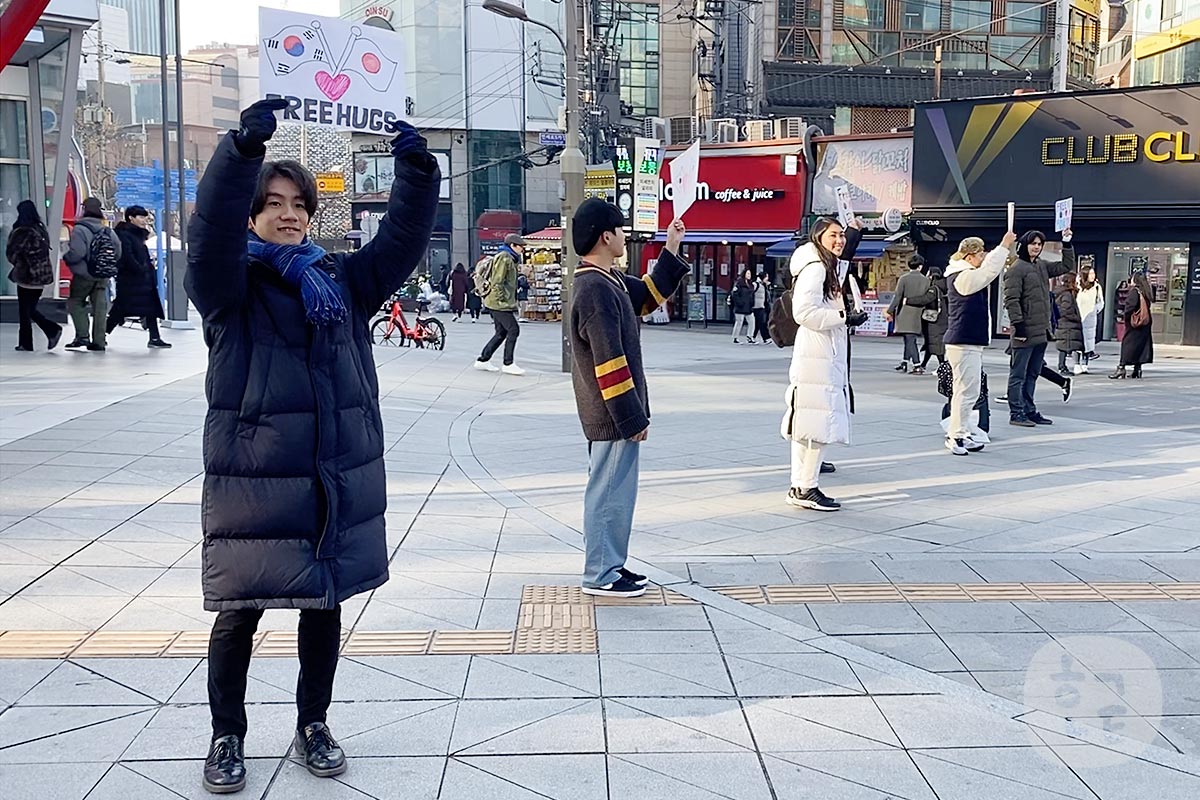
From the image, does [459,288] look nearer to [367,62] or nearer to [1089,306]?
[367,62]

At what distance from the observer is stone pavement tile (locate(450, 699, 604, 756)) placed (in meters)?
3.67

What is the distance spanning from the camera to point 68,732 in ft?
12.2

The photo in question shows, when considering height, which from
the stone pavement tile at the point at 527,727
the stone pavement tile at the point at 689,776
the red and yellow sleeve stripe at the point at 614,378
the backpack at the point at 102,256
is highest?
the backpack at the point at 102,256

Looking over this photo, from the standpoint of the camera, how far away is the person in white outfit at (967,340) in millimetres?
9336

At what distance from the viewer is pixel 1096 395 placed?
46.0 feet

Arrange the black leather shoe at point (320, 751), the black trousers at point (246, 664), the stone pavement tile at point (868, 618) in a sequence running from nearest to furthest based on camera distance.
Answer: the black trousers at point (246, 664) < the black leather shoe at point (320, 751) < the stone pavement tile at point (868, 618)

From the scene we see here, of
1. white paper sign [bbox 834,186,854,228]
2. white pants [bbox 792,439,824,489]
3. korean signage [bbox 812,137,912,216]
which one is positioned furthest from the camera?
korean signage [bbox 812,137,912,216]

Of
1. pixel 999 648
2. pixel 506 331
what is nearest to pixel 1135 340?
pixel 506 331

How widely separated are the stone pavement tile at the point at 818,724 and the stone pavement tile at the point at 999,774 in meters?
0.18

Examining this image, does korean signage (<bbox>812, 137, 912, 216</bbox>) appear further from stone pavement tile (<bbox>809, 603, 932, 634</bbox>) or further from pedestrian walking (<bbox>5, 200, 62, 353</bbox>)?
stone pavement tile (<bbox>809, 603, 932, 634</bbox>)

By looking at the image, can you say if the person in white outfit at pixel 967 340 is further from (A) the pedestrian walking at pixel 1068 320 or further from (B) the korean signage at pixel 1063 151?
(B) the korean signage at pixel 1063 151

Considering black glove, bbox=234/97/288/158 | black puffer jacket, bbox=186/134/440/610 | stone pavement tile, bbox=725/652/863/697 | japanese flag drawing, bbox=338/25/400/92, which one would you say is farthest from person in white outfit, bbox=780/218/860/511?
japanese flag drawing, bbox=338/25/400/92

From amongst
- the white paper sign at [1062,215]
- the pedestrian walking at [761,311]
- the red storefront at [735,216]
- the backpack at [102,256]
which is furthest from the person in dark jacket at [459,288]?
the backpack at [102,256]

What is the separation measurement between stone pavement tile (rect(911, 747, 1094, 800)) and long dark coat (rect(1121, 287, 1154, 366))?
13.8m
